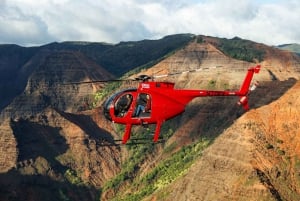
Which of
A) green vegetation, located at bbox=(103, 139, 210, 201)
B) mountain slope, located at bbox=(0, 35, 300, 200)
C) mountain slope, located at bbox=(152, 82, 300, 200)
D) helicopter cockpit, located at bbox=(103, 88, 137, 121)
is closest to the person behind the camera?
helicopter cockpit, located at bbox=(103, 88, 137, 121)

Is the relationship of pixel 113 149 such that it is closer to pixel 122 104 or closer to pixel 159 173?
pixel 159 173

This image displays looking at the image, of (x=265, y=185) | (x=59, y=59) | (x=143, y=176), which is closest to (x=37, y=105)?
(x=59, y=59)

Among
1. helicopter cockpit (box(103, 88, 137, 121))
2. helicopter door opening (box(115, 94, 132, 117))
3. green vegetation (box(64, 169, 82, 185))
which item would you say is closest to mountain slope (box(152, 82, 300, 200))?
helicopter door opening (box(115, 94, 132, 117))

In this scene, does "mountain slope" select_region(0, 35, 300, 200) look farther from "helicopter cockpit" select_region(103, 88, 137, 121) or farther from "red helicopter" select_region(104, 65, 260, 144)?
"helicopter cockpit" select_region(103, 88, 137, 121)

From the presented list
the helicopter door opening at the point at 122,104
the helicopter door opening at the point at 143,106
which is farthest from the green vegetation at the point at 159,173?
the helicopter door opening at the point at 122,104

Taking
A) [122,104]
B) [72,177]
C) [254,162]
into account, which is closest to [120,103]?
[122,104]
